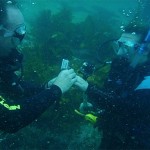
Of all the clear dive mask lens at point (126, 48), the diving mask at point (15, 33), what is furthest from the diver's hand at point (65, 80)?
the clear dive mask lens at point (126, 48)

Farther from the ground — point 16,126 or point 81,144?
point 16,126

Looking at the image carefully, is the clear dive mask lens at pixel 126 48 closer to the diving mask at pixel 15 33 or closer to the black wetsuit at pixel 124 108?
the black wetsuit at pixel 124 108

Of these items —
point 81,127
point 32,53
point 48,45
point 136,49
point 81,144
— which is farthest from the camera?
point 48,45

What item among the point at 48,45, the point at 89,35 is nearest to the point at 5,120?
the point at 48,45

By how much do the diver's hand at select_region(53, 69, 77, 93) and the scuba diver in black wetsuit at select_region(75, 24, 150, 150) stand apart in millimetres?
613

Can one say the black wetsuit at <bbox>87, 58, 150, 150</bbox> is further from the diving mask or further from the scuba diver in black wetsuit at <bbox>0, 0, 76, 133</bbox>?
the diving mask

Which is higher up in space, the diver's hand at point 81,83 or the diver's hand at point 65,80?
the diver's hand at point 65,80

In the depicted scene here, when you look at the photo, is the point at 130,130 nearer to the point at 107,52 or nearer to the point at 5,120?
the point at 5,120

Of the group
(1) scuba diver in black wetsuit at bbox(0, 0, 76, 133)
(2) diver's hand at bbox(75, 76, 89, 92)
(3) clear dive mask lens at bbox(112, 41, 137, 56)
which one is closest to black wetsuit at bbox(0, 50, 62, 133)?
(1) scuba diver in black wetsuit at bbox(0, 0, 76, 133)

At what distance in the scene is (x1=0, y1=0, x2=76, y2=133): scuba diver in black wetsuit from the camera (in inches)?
117

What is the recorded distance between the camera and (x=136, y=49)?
16.4 ft

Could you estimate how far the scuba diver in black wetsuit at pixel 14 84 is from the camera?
297cm

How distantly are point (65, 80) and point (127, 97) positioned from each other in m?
1.38

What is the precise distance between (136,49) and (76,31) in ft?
37.8
